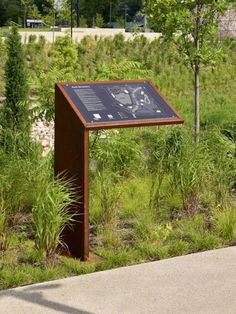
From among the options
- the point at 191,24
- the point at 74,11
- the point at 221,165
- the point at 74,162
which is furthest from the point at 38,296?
the point at 74,11

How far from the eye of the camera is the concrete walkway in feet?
14.8

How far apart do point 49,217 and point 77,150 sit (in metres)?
0.62

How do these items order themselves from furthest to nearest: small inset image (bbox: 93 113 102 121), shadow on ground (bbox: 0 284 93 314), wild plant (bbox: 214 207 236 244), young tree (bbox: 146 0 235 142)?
young tree (bbox: 146 0 235 142)
wild plant (bbox: 214 207 236 244)
small inset image (bbox: 93 113 102 121)
shadow on ground (bbox: 0 284 93 314)

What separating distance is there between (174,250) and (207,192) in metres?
1.41

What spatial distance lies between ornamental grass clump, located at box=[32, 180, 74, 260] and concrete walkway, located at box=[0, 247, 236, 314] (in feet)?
1.53

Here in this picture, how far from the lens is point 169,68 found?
23984mm

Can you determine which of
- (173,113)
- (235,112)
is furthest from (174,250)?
(235,112)

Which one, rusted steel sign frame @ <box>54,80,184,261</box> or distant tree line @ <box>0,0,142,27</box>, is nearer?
rusted steel sign frame @ <box>54,80,184,261</box>

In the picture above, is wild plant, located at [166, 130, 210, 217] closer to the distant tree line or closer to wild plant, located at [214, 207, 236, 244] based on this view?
wild plant, located at [214, 207, 236, 244]

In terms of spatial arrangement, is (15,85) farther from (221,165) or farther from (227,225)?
(227,225)

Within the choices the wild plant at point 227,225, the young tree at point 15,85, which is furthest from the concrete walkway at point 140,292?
the young tree at point 15,85

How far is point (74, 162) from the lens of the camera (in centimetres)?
564

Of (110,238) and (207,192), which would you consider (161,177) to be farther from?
(110,238)

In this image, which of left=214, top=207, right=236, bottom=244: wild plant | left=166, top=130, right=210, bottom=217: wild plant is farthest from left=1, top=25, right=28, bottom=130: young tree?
left=214, top=207, right=236, bottom=244: wild plant
